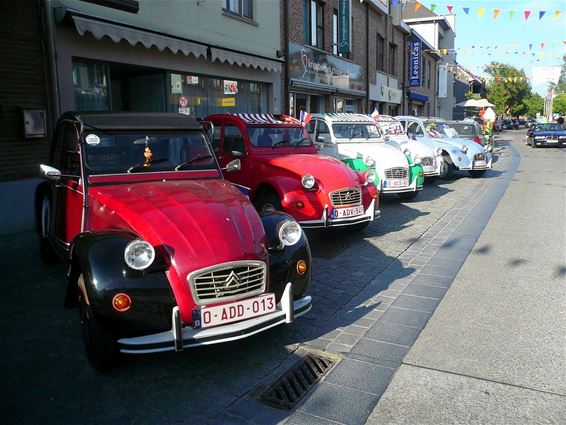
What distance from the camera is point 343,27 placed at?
63.6 feet

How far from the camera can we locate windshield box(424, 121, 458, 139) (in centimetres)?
1568

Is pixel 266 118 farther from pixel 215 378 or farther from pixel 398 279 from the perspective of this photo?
pixel 215 378

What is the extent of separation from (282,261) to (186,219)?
2.67 ft

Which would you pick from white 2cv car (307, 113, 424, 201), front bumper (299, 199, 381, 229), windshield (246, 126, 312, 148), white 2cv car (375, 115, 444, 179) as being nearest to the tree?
white 2cv car (375, 115, 444, 179)

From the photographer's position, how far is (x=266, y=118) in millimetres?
8352

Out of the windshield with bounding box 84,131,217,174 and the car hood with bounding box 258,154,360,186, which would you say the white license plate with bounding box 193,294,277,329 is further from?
the car hood with bounding box 258,154,360,186

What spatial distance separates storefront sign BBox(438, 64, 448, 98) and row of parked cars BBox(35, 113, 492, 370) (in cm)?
4107

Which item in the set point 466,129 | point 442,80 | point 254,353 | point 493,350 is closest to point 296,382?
point 254,353

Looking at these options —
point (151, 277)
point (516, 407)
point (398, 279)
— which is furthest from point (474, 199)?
point (151, 277)

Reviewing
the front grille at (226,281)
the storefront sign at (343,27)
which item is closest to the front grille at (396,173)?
the front grille at (226,281)

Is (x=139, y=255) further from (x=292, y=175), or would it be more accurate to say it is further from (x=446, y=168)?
(x=446, y=168)

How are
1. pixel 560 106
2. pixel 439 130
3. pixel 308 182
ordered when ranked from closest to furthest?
pixel 308 182, pixel 439 130, pixel 560 106

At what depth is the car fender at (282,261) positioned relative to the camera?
3721mm

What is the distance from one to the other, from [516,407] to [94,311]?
2.78 meters
